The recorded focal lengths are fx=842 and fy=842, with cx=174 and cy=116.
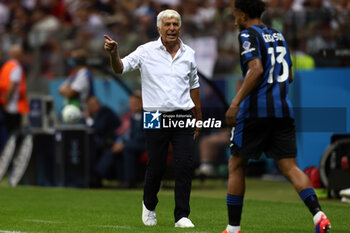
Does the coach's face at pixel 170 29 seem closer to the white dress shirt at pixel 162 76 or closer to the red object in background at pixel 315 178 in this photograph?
the white dress shirt at pixel 162 76

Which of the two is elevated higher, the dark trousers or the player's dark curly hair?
the player's dark curly hair

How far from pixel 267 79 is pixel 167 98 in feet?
5.01

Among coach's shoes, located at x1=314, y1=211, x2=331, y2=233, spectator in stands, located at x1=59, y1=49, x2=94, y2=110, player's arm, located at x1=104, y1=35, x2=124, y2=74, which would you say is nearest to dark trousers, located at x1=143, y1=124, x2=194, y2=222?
player's arm, located at x1=104, y1=35, x2=124, y2=74

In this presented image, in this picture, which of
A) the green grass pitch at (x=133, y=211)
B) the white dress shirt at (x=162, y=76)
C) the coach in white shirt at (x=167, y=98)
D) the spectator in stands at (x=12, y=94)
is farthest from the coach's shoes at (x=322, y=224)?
the spectator in stands at (x=12, y=94)

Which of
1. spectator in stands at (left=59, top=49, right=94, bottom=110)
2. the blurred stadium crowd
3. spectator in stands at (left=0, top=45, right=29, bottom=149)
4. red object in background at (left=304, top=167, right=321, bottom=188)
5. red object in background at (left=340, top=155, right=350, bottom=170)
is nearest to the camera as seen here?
red object in background at (left=340, top=155, right=350, bottom=170)

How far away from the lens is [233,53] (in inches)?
624

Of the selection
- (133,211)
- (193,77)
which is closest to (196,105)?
(193,77)

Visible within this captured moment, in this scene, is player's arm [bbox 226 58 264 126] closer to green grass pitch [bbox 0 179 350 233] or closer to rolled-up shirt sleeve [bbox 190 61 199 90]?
green grass pitch [bbox 0 179 350 233]

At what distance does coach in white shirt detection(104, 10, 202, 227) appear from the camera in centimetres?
823

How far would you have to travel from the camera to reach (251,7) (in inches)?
275

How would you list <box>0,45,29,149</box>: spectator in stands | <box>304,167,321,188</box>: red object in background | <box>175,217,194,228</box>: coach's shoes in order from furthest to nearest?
<box>0,45,29,149</box>: spectator in stands → <box>304,167,321,188</box>: red object in background → <box>175,217,194,228</box>: coach's shoes

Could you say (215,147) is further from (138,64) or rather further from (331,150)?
(138,64)

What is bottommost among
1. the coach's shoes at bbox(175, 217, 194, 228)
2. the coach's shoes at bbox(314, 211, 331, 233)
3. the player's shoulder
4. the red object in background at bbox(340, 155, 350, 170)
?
the red object in background at bbox(340, 155, 350, 170)

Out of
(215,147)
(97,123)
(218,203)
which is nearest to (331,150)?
(218,203)
